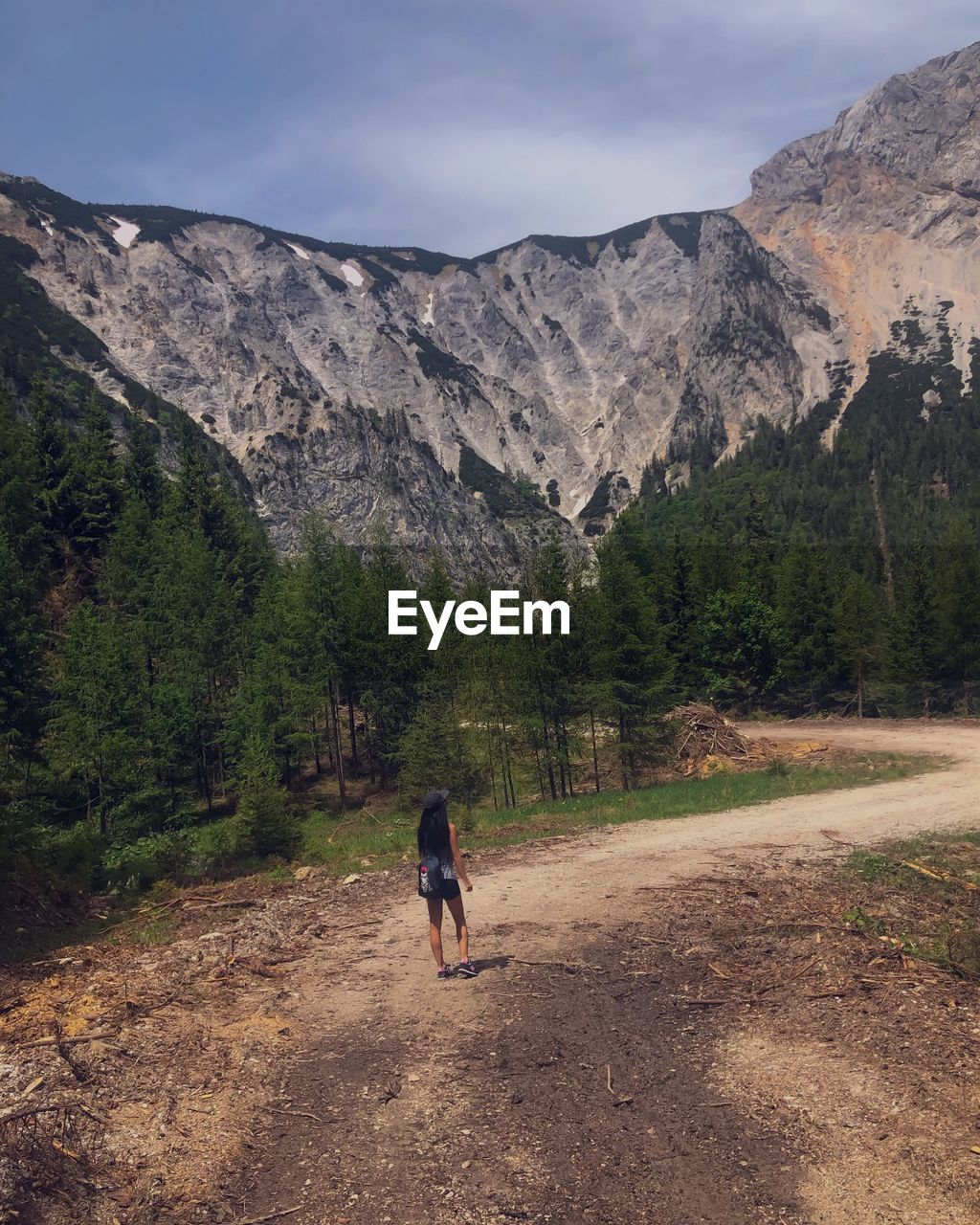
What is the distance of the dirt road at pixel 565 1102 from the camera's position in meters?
5.51

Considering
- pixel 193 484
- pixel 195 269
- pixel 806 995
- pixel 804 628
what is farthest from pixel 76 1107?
pixel 195 269

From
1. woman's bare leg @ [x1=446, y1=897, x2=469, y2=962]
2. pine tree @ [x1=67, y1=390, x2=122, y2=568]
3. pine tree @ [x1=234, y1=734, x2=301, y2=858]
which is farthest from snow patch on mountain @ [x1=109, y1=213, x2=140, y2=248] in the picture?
woman's bare leg @ [x1=446, y1=897, x2=469, y2=962]

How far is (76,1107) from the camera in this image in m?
6.46

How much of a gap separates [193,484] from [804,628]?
157 feet

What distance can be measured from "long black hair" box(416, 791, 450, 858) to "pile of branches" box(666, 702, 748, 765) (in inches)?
→ 973

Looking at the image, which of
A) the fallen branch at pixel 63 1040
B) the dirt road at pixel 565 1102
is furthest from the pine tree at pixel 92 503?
the fallen branch at pixel 63 1040

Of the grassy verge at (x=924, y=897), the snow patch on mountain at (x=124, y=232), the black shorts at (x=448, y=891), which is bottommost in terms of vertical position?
the grassy verge at (x=924, y=897)

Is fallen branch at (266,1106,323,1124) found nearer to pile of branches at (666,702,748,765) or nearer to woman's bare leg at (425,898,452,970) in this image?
woman's bare leg at (425,898,452,970)

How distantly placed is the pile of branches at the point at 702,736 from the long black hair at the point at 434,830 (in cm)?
2472

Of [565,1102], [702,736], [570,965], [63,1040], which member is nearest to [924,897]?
[570,965]

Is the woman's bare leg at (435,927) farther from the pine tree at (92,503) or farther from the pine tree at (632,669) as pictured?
the pine tree at (92,503)

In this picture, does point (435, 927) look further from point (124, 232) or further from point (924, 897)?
point (124, 232)

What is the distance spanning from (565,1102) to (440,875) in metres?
3.37

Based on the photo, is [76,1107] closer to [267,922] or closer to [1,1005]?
[1,1005]
